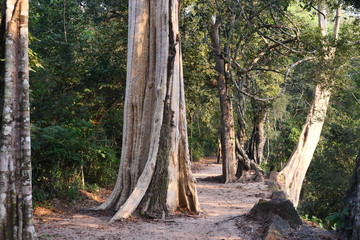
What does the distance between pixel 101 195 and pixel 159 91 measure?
4571mm

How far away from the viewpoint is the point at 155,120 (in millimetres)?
8742

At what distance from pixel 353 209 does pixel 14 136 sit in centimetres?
454

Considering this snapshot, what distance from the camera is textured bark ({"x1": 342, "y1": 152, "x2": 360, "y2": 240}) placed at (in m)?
4.92

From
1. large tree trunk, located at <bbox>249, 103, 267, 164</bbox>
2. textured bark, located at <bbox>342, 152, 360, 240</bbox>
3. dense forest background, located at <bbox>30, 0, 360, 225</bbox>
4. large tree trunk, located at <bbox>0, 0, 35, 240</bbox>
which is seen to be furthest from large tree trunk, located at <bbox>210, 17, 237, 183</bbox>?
large tree trunk, located at <bbox>0, 0, 35, 240</bbox>

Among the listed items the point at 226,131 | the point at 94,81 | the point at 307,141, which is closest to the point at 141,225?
the point at 94,81

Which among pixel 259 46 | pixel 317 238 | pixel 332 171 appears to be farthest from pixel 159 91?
pixel 332 171

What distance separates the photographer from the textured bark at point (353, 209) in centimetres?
492

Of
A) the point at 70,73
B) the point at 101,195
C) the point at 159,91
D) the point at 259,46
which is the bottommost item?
the point at 101,195

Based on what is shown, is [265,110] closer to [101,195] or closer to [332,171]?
[332,171]

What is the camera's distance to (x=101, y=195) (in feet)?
38.9

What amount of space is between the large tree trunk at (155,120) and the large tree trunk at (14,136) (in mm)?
3196

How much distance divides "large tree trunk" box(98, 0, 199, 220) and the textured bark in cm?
417

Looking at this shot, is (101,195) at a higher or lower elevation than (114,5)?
lower

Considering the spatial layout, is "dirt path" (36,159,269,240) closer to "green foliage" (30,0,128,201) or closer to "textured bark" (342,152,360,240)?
"textured bark" (342,152,360,240)
